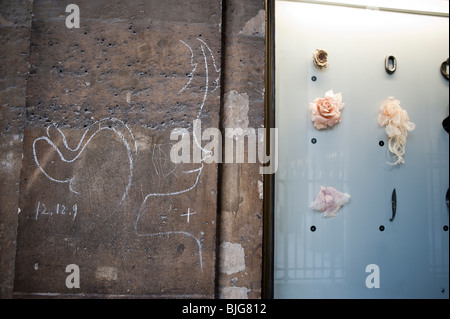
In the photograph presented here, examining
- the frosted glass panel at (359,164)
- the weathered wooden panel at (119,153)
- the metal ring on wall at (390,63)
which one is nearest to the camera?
the weathered wooden panel at (119,153)

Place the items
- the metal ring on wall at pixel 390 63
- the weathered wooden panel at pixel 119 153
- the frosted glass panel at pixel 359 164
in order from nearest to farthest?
the weathered wooden panel at pixel 119 153, the frosted glass panel at pixel 359 164, the metal ring on wall at pixel 390 63

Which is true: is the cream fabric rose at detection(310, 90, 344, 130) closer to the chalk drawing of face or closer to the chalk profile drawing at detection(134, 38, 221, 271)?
the chalk profile drawing at detection(134, 38, 221, 271)

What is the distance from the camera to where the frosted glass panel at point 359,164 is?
8.11 ft

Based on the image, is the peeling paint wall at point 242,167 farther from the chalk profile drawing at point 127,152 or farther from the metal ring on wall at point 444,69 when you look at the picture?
the metal ring on wall at point 444,69

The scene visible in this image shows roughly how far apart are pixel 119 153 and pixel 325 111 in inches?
65.3

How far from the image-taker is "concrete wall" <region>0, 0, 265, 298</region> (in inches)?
88.8

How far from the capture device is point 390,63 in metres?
2.60

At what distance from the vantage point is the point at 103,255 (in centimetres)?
226

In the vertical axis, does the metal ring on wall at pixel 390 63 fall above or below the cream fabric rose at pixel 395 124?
above

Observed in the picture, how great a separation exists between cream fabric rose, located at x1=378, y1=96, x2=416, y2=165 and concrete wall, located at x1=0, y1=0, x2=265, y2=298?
1058mm

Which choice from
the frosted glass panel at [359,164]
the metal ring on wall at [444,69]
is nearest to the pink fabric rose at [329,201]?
the frosted glass panel at [359,164]

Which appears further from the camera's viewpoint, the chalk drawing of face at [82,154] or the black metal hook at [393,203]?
the black metal hook at [393,203]

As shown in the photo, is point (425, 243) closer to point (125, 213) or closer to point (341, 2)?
point (341, 2)
